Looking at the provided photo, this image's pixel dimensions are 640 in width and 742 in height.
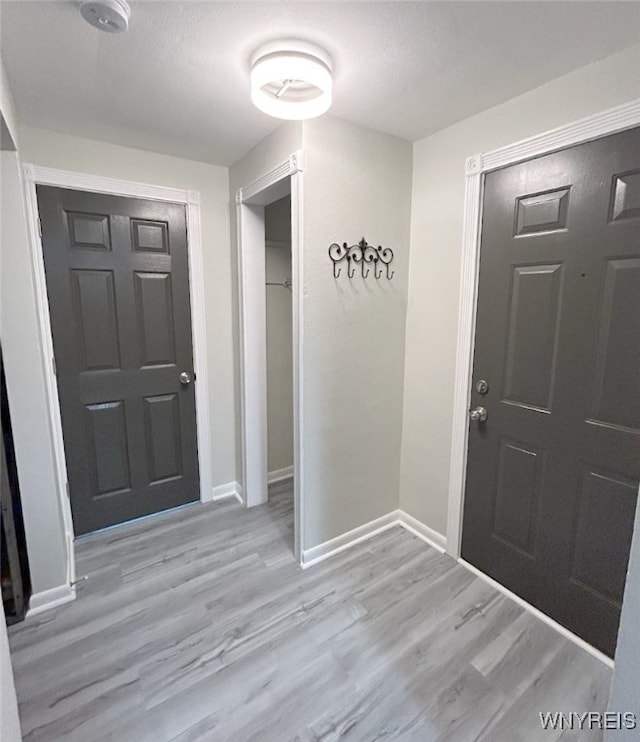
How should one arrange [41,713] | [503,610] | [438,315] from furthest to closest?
1. [438,315]
2. [503,610]
3. [41,713]

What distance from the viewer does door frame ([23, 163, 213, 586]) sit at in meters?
1.94

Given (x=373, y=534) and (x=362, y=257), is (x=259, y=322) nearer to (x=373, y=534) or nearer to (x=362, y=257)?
(x=362, y=257)

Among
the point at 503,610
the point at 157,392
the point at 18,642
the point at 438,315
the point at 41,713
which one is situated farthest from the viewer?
the point at 157,392

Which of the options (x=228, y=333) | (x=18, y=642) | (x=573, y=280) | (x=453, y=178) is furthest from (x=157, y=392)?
(x=573, y=280)

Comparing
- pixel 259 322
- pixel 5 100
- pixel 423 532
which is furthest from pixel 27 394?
pixel 423 532

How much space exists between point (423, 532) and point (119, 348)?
214 cm

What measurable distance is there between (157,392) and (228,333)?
607 millimetres

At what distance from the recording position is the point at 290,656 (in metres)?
1.55

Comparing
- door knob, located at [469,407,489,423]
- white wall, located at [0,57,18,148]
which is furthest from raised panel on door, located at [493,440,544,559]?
white wall, located at [0,57,18,148]

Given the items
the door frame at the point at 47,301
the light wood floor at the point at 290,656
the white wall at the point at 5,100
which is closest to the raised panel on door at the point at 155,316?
the door frame at the point at 47,301

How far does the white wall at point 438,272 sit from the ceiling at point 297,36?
0.30 ft

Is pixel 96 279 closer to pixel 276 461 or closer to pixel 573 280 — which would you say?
pixel 276 461

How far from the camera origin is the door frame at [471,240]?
4.55ft

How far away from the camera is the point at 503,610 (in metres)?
1.77
